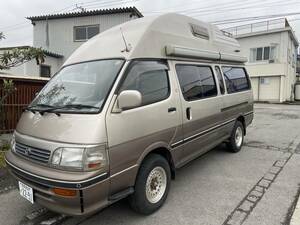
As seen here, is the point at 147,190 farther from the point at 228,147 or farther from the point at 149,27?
the point at 228,147

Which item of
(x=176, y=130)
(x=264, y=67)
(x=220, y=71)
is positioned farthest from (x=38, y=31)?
(x=264, y=67)

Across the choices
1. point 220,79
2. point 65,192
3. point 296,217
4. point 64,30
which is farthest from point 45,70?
point 296,217

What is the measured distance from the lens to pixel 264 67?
82.5ft

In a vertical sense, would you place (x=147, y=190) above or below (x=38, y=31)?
below

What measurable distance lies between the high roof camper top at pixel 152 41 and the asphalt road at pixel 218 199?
6.77ft

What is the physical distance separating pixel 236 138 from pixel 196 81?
8.08 ft

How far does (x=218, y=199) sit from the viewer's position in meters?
4.06

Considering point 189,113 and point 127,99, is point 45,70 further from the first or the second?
point 127,99

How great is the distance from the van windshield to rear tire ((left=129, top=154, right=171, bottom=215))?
102 centimetres

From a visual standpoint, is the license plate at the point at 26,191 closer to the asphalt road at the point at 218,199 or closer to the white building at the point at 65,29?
the asphalt road at the point at 218,199

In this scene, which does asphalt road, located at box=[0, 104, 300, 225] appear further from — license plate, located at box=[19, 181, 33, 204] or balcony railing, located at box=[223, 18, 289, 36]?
balcony railing, located at box=[223, 18, 289, 36]

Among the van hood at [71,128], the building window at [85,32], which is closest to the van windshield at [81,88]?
the van hood at [71,128]

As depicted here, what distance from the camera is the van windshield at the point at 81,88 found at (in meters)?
3.26

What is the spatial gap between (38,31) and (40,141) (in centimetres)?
1650
